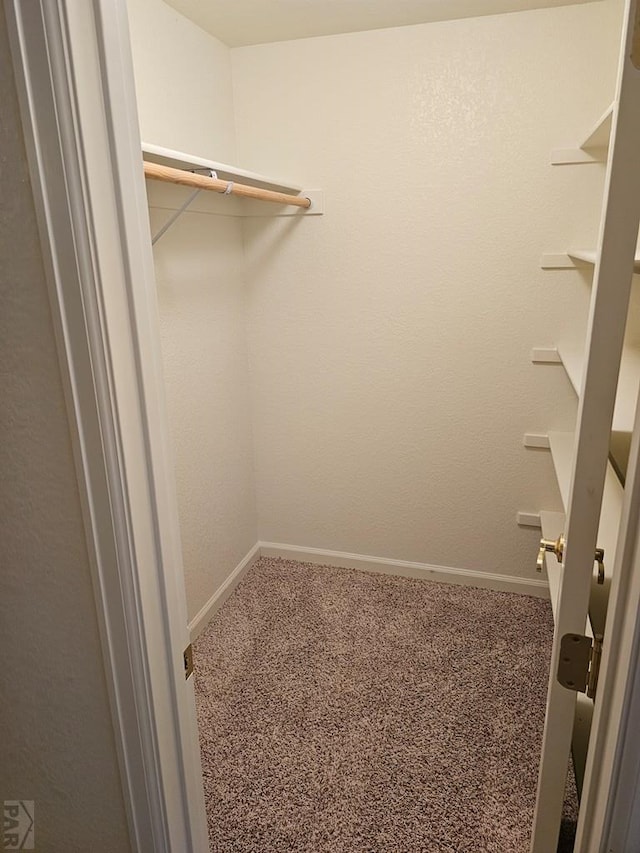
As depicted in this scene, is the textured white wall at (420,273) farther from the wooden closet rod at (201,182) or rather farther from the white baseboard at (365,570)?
the wooden closet rod at (201,182)

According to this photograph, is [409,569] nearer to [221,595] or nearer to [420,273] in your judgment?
[221,595]

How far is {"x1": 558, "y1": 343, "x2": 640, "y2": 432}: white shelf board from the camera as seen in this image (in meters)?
1.16

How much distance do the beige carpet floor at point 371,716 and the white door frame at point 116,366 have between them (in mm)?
862

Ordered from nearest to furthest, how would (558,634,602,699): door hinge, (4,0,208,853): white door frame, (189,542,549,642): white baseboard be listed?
(4,0,208,853): white door frame
(558,634,602,699): door hinge
(189,542,549,642): white baseboard

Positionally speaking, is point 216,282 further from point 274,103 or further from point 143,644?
point 143,644

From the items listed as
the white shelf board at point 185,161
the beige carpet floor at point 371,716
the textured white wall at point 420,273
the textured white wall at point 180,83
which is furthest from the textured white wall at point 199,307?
the beige carpet floor at point 371,716

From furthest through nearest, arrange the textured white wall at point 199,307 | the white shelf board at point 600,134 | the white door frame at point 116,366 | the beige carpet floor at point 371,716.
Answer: the textured white wall at point 199,307 < the white shelf board at point 600,134 < the beige carpet floor at point 371,716 < the white door frame at point 116,366

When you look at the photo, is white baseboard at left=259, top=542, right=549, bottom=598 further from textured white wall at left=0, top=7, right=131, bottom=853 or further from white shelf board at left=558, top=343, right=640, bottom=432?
textured white wall at left=0, top=7, right=131, bottom=853

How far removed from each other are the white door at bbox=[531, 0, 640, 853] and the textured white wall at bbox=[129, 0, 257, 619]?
1.57 metres

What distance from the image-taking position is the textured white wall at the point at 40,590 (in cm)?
69

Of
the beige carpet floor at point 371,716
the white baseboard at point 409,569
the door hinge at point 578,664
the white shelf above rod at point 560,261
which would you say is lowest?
the beige carpet floor at point 371,716

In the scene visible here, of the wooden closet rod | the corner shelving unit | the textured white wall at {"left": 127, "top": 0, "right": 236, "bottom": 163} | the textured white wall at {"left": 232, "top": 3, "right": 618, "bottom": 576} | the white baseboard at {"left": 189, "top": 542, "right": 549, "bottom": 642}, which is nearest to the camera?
the corner shelving unit

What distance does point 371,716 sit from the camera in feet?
6.30

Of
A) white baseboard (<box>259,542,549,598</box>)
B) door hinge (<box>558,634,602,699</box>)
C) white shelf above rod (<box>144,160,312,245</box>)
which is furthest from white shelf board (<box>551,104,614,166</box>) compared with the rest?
door hinge (<box>558,634,602,699</box>)
